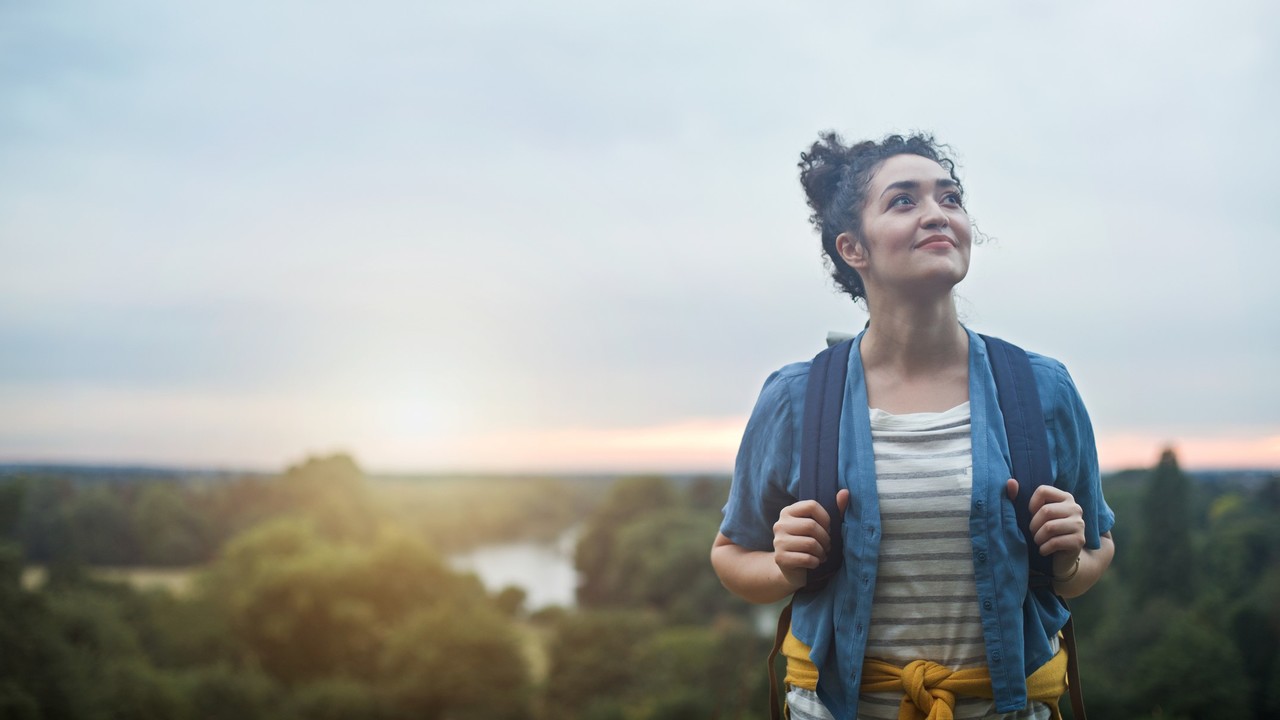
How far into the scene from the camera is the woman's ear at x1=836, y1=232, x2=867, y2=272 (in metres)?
2.70

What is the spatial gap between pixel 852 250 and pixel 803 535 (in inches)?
33.9

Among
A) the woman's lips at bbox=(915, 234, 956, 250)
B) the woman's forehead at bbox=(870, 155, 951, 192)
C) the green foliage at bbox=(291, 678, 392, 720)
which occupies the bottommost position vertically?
the green foliage at bbox=(291, 678, 392, 720)

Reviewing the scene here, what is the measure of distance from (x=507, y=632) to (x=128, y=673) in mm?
16258

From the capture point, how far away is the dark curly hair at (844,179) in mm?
2734

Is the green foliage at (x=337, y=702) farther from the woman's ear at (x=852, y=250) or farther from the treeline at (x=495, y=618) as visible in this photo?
the woman's ear at (x=852, y=250)

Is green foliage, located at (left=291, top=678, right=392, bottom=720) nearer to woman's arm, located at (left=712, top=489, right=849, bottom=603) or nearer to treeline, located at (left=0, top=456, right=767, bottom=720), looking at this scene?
treeline, located at (left=0, top=456, right=767, bottom=720)

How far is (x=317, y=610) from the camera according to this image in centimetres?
4644

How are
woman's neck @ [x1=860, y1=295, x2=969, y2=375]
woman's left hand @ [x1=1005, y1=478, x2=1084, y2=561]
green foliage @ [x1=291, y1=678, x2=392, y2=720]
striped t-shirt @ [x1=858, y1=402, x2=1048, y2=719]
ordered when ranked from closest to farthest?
woman's left hand @ [x1=1005, y1=478, x2=1084, y2=561], striped t-shirt @ [x1=858, y1=402, x2=1048, y2=719], woman's neck @ [x1=860, y1=295, x2=969, y2=375], green foliage @ [x1=291, y1=678, x2=392, y2=720]

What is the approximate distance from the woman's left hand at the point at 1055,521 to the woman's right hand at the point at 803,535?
0.45 m

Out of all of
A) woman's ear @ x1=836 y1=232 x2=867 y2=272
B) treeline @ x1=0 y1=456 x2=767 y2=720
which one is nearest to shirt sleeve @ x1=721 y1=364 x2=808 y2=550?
woman's ear @ x1=836 y1=232 x2=867 y2=272

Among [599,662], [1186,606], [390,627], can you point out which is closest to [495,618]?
[390,627]

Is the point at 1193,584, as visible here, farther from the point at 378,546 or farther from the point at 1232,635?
the point at 378,546

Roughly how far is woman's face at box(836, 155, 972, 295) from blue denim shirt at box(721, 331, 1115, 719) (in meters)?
0.24

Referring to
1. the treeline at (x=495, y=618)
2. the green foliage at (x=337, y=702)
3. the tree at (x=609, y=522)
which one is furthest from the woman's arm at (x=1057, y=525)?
the tree at (x=609, y=522)
